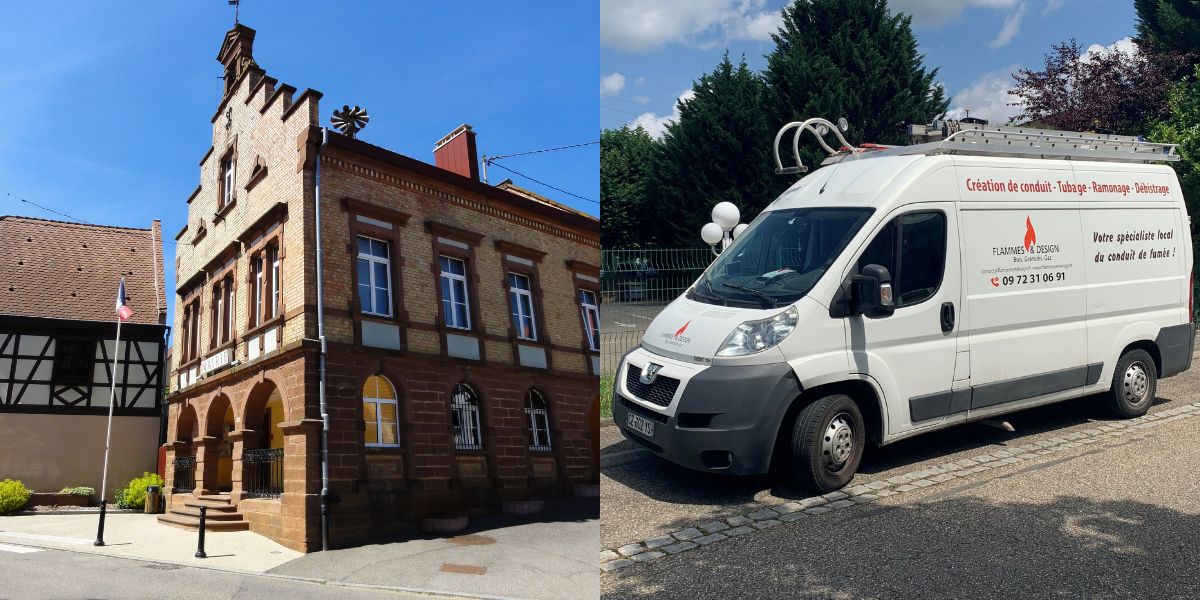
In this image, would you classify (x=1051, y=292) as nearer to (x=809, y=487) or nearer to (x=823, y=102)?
(x=809, y=487)

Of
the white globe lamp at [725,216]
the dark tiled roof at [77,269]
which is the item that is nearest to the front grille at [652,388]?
the dark tiled roof at [77,269]

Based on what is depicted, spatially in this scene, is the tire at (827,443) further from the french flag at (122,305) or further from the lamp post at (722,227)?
the lamp post at (722,227)

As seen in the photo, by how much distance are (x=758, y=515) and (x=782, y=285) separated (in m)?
1.33

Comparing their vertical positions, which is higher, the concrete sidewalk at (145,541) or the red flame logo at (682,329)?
the red flame logo at (682,329)

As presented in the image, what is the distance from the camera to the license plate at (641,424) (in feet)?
15.7

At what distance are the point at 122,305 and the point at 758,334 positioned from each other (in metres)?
Result: 5.14

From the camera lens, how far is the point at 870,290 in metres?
4.88

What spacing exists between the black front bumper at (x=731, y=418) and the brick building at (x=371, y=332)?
→ 149 centimetres

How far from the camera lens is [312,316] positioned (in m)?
4.13

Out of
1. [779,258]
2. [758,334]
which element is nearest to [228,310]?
[758,334]

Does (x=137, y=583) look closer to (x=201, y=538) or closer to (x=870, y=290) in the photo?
(x=201, y=538)

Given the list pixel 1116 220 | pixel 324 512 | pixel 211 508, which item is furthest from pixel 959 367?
pixel 211 508

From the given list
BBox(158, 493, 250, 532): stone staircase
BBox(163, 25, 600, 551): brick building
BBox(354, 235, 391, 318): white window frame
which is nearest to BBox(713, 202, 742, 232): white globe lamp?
BBox(163, 25, 600, 551): brick building

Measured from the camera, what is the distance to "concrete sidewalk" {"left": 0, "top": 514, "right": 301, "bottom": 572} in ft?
13.5
